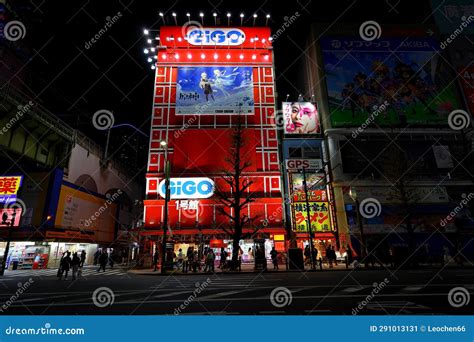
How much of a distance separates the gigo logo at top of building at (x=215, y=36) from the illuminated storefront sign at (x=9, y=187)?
2358 centimetres

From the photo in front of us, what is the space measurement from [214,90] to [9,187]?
73.3ft

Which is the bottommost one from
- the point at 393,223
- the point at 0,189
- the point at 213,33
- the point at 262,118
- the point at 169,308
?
the point at 169,308

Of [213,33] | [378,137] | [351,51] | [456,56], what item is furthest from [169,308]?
[456,56]

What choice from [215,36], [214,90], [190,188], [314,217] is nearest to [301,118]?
[214,90]

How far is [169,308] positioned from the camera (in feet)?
20.7

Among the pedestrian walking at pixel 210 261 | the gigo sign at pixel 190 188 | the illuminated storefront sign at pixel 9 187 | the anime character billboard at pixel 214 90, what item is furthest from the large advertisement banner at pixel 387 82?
the illuminated storefront sign at pixel 9 187

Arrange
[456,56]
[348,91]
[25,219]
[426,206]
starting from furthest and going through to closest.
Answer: [456,56]
[348,91]
[426,206]
[25,219]

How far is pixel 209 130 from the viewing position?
2788 cm

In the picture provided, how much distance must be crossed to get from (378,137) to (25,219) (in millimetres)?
36842

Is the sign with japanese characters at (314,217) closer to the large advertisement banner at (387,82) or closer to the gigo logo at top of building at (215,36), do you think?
the large advertisement banner at (387,82)

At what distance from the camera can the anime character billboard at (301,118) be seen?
29984 mm

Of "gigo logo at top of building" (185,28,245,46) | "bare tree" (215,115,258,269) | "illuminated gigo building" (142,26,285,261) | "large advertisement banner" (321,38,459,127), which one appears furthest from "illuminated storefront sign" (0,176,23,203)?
"large advertisement banner" (321,38,459,127)

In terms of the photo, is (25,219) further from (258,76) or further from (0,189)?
(258,76)

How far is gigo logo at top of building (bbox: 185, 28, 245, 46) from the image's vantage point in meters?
31.6
